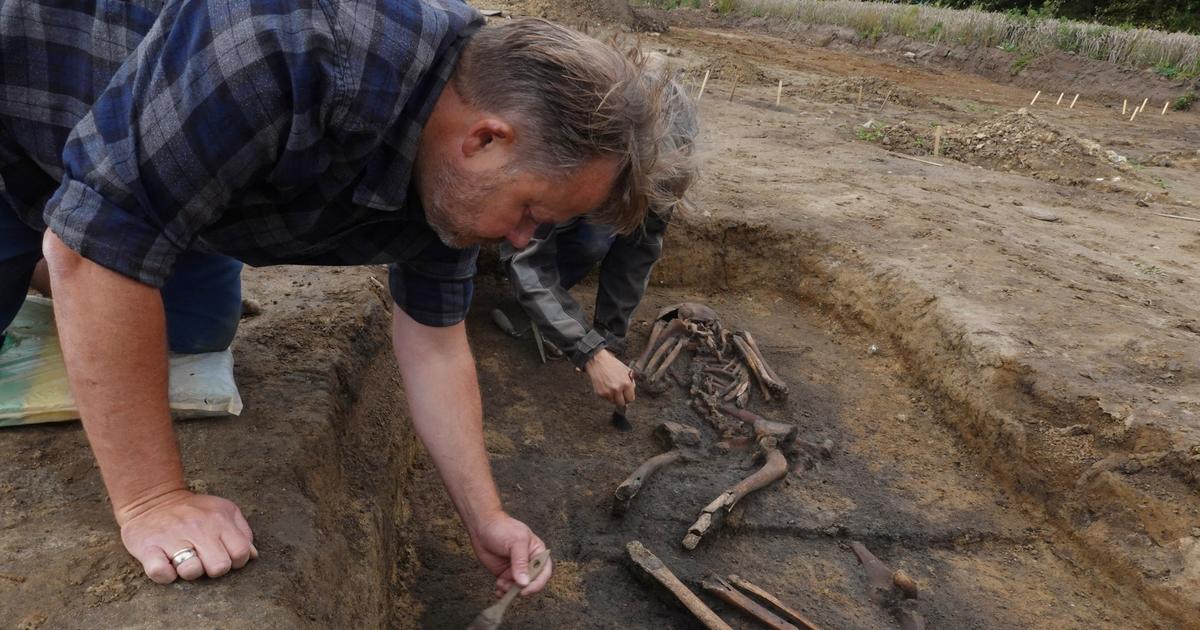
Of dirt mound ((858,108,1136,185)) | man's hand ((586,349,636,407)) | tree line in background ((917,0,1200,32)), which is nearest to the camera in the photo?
man's hand ((586,349,636,407))

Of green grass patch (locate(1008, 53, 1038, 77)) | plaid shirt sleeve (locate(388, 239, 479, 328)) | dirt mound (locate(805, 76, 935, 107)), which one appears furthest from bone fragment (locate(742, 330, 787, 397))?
green grass patch (locate(1008, 53, 1038, 77))

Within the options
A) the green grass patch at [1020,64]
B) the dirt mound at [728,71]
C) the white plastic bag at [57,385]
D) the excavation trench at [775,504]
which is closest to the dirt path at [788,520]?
the excavation trench at [775,504]

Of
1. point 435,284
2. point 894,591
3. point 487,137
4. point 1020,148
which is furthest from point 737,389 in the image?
point 1020,148

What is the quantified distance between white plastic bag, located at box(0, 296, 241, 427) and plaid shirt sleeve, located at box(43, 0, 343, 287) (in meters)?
1.05

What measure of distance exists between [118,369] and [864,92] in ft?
42.8

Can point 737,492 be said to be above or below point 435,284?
below

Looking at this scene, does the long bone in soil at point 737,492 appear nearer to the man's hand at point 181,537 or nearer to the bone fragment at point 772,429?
the bone fragment at point 772,429

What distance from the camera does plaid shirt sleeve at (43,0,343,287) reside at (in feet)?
5.48

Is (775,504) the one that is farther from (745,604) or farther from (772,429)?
(745,604)

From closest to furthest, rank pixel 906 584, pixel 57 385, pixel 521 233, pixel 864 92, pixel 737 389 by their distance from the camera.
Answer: pixel 521 233
pixel 57 385
pixel 906 584
pixel 737 389
pixel 864 92

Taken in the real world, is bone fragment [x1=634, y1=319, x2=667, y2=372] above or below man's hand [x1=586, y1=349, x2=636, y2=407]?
below

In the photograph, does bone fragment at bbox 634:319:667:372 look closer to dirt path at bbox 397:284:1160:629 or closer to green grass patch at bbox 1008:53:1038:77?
dirt path at bbox 397:284:1160:629

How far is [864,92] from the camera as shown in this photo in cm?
1330

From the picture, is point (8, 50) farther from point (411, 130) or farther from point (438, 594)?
point (438, 594)
